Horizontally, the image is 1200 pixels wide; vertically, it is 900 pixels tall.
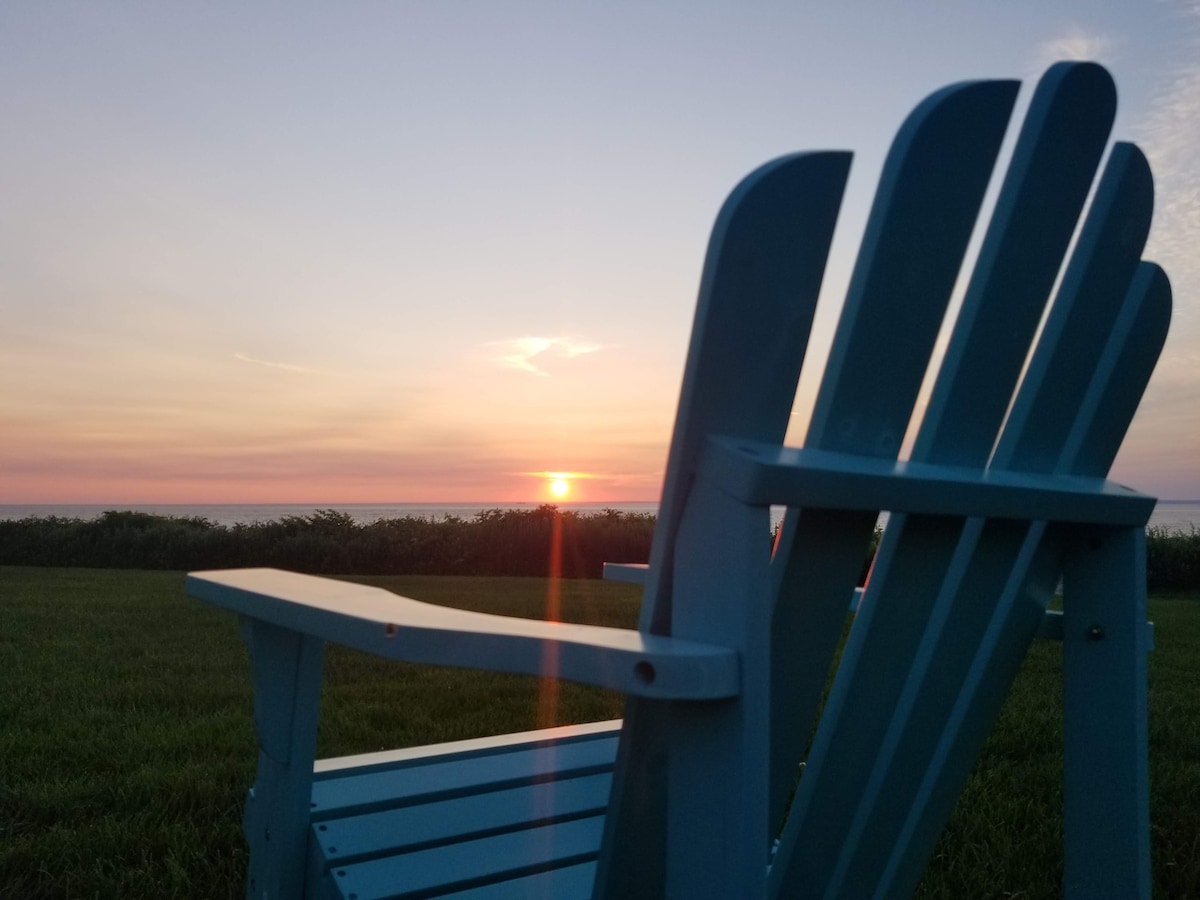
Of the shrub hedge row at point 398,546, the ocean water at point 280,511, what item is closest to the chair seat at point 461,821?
the shrub hedge row at point 398,546

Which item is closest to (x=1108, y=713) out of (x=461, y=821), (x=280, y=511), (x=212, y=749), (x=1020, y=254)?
(x=1020, y=254)

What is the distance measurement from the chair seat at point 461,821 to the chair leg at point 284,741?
0.13ft

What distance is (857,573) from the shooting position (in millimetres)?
1021

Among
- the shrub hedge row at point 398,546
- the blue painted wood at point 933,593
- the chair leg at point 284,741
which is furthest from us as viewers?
the shrub hedge row at point 398,546

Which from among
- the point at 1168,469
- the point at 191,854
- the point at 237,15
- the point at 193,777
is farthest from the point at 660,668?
the point at 1168,469

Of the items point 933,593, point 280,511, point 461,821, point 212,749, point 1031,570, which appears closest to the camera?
point 933,593

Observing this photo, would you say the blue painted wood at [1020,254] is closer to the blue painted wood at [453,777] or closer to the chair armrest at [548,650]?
the chair armrest at [548,650]

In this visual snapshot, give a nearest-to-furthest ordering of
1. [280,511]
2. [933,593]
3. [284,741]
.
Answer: [933,593], [284,741], [280,511]

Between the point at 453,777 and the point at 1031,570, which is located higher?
the point at 1031,570

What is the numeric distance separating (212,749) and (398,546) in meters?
10.5

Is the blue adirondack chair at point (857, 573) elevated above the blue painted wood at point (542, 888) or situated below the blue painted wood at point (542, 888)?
above

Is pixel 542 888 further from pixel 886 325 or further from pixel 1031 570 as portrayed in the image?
pixel 886 325

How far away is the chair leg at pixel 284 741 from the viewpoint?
141 cm

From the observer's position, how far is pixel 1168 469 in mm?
15312
